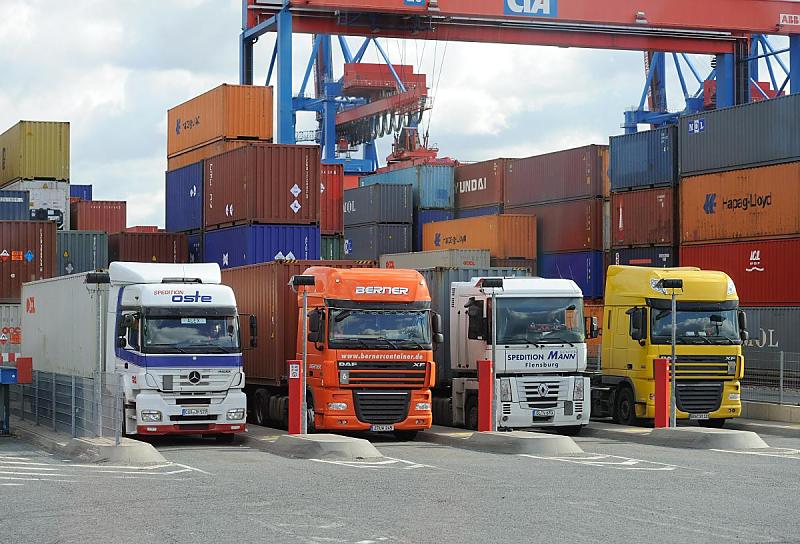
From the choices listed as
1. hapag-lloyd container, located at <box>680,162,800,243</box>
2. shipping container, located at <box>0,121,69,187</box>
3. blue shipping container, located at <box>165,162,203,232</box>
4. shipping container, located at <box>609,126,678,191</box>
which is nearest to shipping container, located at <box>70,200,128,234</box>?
shipping container, located at <box>0,121,69,187</box>

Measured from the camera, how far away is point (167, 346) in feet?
68.4

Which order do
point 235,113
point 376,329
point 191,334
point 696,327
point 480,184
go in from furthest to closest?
point 480,184 < point 235,113 < point 696,327 < point 376,329 < point 191,334

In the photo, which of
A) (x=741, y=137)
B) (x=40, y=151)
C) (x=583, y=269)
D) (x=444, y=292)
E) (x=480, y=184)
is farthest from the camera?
(x=480, y=184)

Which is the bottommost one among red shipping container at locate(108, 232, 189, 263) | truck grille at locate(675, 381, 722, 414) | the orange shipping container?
truck grille at locate(675, 381, 722, 414)

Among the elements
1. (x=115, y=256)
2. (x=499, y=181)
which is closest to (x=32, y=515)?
(x=115, y=256)

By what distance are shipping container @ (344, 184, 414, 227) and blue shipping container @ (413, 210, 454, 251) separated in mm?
289

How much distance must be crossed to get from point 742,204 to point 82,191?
33.0m

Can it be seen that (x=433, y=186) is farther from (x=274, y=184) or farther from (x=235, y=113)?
(x=274, y=184)

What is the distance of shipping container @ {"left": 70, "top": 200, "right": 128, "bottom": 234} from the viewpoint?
46969 mm

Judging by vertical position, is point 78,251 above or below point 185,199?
below

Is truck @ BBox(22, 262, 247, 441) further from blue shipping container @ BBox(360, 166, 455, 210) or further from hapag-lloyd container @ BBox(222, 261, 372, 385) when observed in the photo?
blue shipping container @ BBox(360, 166, 455, 210)

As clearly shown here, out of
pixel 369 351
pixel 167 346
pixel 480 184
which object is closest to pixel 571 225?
pixel 480 184

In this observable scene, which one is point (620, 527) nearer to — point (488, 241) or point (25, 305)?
point (25, 305)

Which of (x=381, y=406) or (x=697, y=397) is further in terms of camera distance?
(x=697, y=397)
